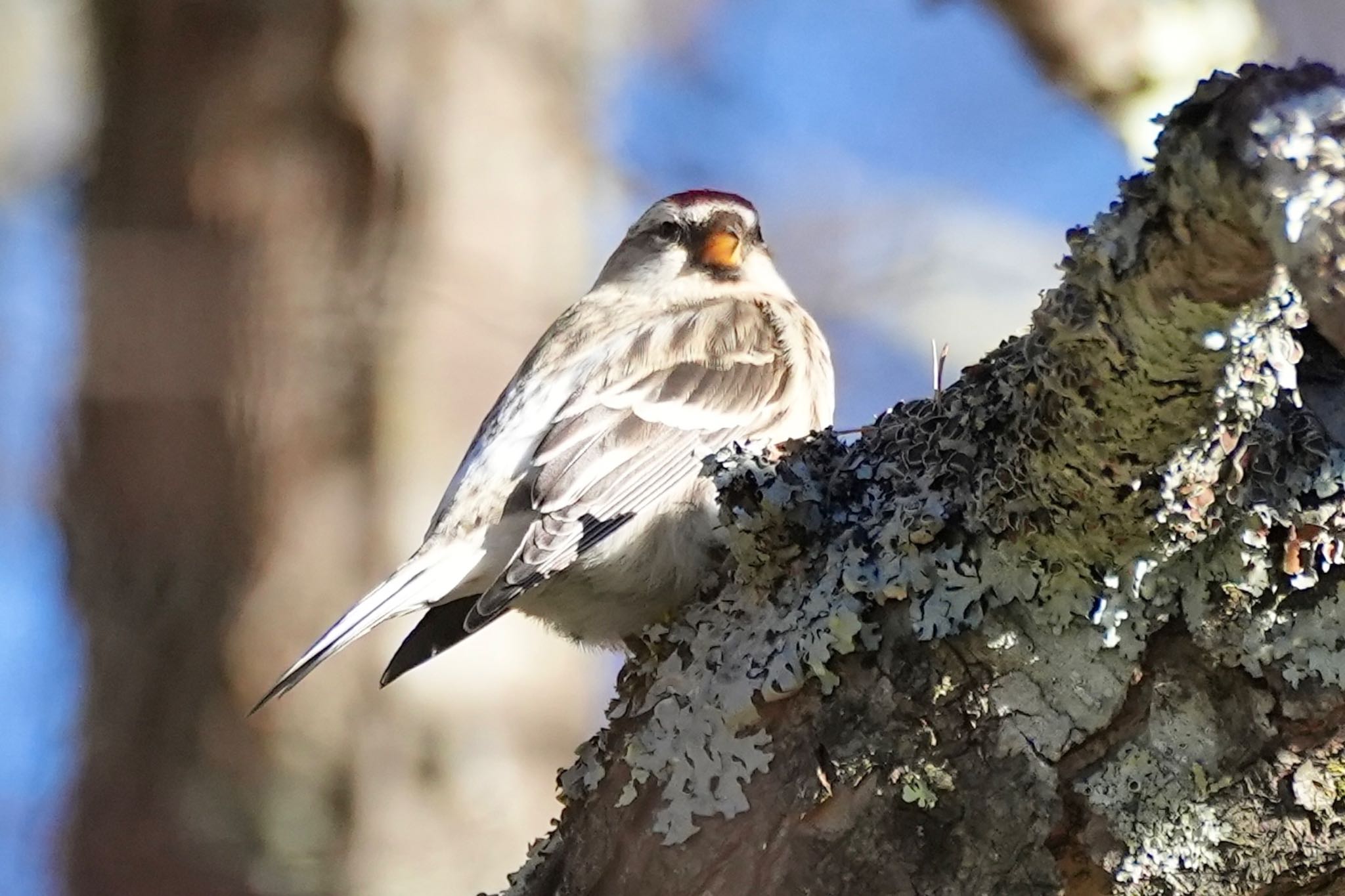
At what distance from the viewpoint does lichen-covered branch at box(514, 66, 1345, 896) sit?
1066 millimetres

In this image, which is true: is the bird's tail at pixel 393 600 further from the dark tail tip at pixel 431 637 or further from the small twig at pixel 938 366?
the small twig at pixel 938 366

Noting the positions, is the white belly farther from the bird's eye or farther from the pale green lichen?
the bird's eye

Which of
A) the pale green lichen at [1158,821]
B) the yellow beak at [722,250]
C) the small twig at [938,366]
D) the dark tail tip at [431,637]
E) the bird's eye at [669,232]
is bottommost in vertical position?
the pale green lichen at [1158,821]

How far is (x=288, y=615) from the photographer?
9.62 ft

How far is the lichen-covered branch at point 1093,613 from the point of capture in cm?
107

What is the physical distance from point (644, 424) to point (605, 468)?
184mm

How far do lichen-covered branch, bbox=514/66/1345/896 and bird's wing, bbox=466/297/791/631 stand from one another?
60 cm

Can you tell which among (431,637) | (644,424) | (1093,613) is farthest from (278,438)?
(1093,613)

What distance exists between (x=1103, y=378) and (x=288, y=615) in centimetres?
216

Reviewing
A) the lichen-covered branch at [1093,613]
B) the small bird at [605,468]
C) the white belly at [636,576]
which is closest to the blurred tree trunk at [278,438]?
the small bird at [605,468]

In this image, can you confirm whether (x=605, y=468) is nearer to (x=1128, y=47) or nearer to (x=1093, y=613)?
(x=1093, y=613)

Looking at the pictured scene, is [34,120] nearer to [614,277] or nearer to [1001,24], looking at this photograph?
[614,277]

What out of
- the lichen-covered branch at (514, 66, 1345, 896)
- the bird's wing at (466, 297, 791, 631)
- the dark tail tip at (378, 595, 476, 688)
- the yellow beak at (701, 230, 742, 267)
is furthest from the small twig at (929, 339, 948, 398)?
the yellow beak at (701, 230, 742, 267)

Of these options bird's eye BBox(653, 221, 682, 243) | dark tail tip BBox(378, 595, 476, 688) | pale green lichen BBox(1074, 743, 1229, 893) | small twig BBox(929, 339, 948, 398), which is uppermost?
bird's eye BBox(653, 221, 682, 243)
